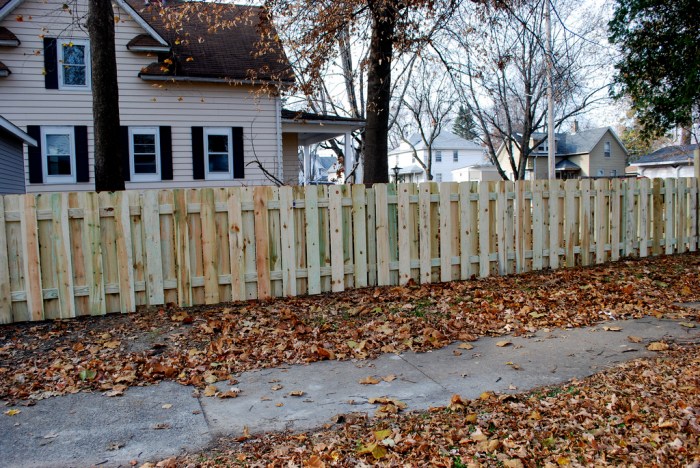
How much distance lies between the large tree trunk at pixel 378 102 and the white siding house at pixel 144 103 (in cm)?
571

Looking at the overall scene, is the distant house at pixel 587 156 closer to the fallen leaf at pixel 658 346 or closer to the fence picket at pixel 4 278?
the fallen leaf at pixel 658 346

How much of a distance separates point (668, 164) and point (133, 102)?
4826 cm

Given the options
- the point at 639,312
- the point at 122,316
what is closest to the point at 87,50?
the point at 122,316

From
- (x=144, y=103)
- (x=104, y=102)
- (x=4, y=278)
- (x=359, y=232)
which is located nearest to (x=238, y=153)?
(x=144, y=103)

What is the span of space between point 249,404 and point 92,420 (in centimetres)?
113

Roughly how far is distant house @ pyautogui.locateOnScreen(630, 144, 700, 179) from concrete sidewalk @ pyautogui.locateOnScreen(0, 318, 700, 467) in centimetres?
4491

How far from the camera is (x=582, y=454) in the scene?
3.48m

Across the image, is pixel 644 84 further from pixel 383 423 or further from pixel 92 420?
pixel 92 420

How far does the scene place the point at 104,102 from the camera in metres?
8.41

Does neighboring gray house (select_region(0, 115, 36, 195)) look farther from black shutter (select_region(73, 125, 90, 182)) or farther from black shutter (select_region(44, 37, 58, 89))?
black shutter (select_region(44, 37, 58, 89))

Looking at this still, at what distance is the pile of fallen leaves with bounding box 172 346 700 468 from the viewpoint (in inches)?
135

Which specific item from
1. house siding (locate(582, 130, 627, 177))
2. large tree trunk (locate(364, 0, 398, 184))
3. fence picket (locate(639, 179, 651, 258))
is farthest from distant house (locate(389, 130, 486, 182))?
fence picket (locate(639, 179, 651, 258))

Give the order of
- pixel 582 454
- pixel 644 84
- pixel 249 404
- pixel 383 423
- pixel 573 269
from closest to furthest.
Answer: pixel 582 454, pixel 383 423, pixel 249 404, pixel 573 269, pixel 644 84

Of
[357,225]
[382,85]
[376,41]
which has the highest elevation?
[376,41]
